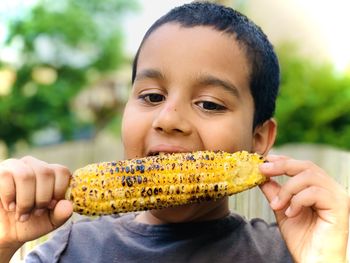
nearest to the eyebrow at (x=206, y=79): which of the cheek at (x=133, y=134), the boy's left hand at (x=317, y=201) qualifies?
the cheek at (x=133, y=134)

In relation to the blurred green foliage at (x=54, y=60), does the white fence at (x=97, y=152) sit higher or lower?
lower

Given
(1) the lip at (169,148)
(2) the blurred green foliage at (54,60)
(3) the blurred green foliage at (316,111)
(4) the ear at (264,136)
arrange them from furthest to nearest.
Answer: (2) the blurred green foliage at (54,60)
(3) the blurred green foliage at (316,111)
(4) the ear at (264,136)
(1) the lip at (169,148)

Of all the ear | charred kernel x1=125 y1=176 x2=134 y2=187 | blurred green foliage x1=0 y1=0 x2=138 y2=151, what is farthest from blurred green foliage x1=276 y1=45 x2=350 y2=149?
charred kernel x1=125 y1=176 x2=134 y2=187

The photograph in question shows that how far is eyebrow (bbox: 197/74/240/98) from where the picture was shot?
1.58 meters

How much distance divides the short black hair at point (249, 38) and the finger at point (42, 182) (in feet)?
1.83

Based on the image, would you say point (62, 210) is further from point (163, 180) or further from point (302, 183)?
point (302, 183)

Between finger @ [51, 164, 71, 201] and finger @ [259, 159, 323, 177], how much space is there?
47 cm

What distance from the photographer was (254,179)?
1479 millimetres

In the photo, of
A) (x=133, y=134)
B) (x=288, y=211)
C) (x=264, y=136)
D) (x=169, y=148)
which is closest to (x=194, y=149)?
(x=169, y=148)

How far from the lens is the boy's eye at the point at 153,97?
1.63m

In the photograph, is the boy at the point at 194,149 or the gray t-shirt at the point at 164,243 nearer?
the boy at the point at 194,149

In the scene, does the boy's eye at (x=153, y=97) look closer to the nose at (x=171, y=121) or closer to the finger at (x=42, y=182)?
the nose at (x=171, y=121)

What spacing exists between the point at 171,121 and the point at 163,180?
0.15 meters

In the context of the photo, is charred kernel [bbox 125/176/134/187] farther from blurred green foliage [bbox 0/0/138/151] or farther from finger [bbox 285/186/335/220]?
blurred green foliage [bbox 0/0/138/151]
